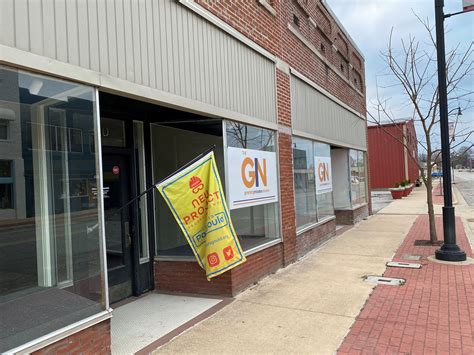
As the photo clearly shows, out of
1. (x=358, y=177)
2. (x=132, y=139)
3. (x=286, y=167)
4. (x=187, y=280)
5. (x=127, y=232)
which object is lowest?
(x=187, y=280)

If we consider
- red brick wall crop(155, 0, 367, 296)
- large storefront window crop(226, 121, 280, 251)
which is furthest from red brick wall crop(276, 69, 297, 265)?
large storefront window crop(226, 121, 280, 251)

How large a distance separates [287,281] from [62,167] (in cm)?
388

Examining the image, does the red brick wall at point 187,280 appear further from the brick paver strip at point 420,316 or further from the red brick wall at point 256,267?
the brick paver strip at point 420,316

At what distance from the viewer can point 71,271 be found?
4.03 m

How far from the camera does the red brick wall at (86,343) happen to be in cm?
315

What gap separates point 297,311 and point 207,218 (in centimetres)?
159

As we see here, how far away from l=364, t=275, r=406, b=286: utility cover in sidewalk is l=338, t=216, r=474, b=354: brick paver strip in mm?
142

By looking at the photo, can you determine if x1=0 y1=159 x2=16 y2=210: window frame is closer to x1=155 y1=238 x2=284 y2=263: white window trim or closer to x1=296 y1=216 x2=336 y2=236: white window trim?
x1=155 y1=238 x2=284 y2=263: white window trim

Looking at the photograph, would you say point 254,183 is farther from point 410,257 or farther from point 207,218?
point 410,257

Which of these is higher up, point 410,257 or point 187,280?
point 187,280

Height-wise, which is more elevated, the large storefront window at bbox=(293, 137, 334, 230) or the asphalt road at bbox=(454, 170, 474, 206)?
the large storefront window at bbox=(293, 137, 334, 230)

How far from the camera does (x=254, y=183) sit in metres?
6.36

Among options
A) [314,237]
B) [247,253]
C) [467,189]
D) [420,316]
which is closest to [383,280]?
[420,316]

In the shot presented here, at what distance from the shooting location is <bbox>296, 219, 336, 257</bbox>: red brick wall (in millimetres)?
8180
